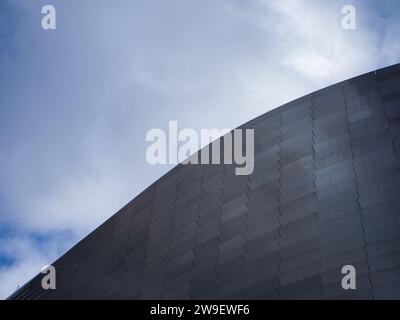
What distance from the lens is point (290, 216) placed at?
19625mm

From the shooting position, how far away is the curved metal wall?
1694 centimetres

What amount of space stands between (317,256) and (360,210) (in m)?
2.37

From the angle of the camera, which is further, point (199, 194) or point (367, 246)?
point (199, 194)

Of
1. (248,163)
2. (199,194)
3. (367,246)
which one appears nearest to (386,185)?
(367,246)

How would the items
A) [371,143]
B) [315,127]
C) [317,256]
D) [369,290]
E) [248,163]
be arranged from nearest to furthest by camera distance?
[369,290]
[317,256]
[371,143]
[315,127]
[248,163]

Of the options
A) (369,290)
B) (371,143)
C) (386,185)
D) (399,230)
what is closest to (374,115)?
(371,143)

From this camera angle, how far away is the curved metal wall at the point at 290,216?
1694 cm

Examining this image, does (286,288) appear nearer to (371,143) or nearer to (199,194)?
(371,143)

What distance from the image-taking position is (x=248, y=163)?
2380 cm

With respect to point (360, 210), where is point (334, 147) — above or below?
above
